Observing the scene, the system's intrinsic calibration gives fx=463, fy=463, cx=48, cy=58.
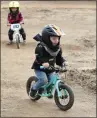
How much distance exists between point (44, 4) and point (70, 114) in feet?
55.8

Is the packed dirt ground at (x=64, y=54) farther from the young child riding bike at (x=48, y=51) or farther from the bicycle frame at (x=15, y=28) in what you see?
the young child riding bike at (x=48, y=51)

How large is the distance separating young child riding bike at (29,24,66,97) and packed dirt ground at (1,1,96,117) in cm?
63

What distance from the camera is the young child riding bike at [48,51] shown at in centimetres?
802

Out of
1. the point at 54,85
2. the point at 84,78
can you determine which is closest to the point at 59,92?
the point at 54,85

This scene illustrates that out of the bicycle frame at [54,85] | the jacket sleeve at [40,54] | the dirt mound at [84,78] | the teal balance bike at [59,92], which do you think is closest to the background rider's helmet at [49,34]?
the jacket sleeve at [40,54]

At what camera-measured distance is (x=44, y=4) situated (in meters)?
24.6

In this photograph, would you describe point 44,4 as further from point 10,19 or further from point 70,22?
point 10,19

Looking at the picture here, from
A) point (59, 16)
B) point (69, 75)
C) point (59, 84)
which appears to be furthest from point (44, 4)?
point (59, 84)

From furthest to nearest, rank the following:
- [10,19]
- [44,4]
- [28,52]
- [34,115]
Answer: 1. [44,4]
2. [10,19]
3. [28,52]
4. [34,115]

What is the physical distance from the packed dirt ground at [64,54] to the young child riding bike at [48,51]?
633 millimetres

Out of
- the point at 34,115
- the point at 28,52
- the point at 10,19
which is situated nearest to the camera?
the point at 34,115

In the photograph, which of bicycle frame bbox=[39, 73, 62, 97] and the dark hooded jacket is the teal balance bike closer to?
bicycle frame bbox=[39, 73, 62, 97]

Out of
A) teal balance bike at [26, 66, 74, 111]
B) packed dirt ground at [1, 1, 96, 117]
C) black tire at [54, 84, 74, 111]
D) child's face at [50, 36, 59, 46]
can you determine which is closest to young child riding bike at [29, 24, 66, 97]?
child's face at [50, 36, 59, 46]

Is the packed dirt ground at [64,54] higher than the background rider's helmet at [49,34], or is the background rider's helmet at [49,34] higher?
the background rider's helmet at [49,34]
